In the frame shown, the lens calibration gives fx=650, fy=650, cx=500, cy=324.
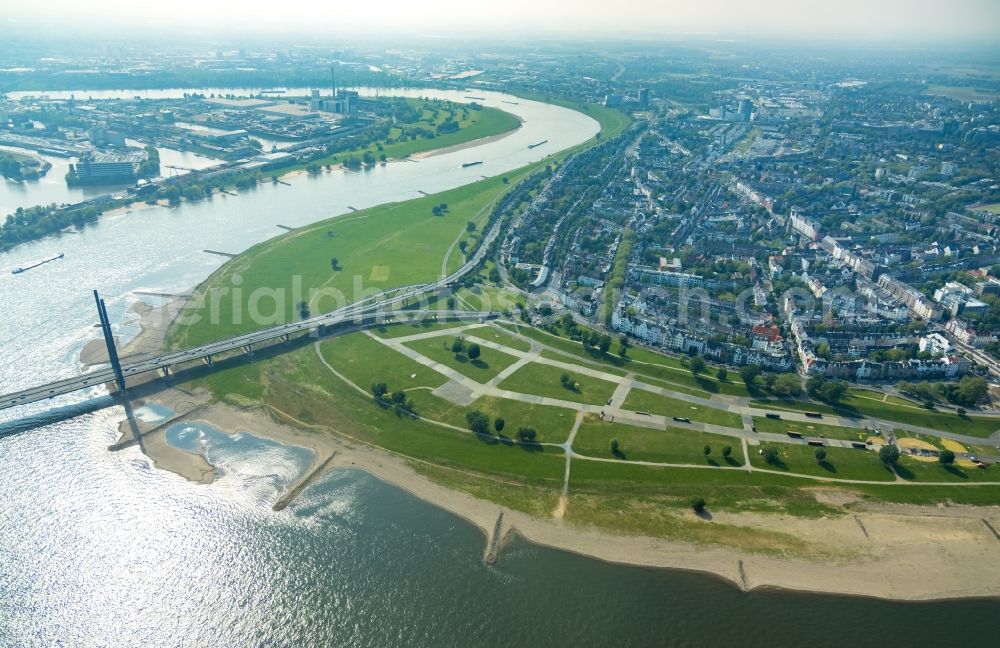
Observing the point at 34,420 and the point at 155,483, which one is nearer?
the point at 155,483

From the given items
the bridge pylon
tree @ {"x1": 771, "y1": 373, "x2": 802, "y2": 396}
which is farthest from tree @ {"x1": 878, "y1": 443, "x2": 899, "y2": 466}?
the bridge pylon

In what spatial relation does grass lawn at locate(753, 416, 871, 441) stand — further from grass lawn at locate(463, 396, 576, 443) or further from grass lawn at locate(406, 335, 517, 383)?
grass lawn at locate(406, 335, 517, 383)

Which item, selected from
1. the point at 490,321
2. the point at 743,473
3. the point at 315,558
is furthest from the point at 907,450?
the point at 315,558

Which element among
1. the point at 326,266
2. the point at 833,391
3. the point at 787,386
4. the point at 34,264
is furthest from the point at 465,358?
the point at 34,264

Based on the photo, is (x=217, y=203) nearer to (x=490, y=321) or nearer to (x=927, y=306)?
(x=490, y=321)

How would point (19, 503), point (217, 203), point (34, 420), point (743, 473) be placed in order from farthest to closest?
point (217, 203) < point (34, 420) < point (743, 473) < point (19, 503)
